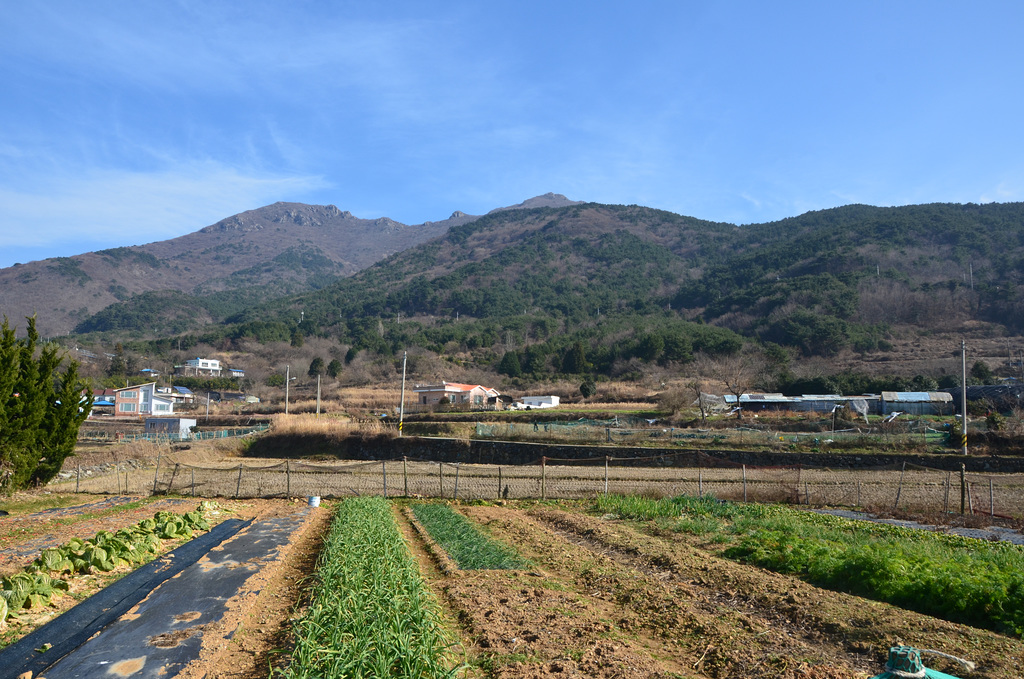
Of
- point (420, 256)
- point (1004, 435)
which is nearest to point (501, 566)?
point (1004, 435)

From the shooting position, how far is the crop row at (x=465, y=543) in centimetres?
1058

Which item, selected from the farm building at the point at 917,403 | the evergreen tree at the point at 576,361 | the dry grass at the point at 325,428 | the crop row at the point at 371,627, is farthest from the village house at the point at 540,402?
the crop row at the point at 371,627

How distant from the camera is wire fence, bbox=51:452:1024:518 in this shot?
828 inches

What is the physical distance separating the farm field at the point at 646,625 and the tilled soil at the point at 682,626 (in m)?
0.02

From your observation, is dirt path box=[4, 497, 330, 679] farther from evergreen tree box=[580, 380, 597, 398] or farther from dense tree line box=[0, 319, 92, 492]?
evergreen tree box=[580, 380, 597, 398]

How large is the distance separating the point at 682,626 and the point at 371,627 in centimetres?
383

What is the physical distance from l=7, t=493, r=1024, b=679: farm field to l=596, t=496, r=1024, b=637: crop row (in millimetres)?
455

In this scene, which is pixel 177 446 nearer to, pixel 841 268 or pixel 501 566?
pixel 501 566

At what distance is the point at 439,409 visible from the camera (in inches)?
2280

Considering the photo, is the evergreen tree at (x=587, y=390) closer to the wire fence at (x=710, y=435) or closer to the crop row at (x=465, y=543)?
the wire fence at (x=710, y=435)

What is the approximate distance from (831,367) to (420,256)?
143805mm

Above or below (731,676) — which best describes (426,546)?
below

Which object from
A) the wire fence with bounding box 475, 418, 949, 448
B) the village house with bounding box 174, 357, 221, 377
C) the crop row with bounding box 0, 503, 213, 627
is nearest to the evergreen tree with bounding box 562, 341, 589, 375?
the wire fence with bounding box 475, 418, 949, 448

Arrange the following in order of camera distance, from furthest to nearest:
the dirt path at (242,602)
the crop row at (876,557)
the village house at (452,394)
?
the village house at (452,394)
the crop row at (876,557)
the dirt path at (242,602)
